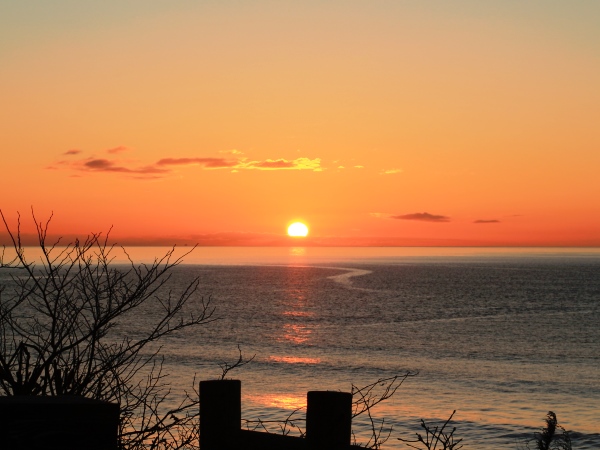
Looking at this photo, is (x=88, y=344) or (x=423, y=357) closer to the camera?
(x=88, y=344)

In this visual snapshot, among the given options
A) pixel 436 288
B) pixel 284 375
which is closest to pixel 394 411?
pixel 284 375

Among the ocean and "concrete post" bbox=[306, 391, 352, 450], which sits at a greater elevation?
"concrete post" bbox=[306, 391, 352, 450]

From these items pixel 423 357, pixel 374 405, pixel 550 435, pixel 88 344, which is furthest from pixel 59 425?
pixel 423 357

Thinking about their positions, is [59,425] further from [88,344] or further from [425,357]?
[425,357]

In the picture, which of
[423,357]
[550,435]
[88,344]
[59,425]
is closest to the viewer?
[59,425]

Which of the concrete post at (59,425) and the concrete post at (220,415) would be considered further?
the concrete post at (220,415)

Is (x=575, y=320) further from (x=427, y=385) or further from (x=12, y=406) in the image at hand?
(x=12, y=406)

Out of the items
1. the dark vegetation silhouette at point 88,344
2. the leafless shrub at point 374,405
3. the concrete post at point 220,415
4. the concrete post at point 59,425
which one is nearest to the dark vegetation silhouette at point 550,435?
the leafless shrub at point 374,405

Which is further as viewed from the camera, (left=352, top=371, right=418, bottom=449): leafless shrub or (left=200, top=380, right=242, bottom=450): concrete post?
(left=352, top=371, right=418, bottom=449): leafless shrub

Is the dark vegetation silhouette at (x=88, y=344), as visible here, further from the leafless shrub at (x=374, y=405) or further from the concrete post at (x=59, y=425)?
the leafless shrub at (x=374, y=405)

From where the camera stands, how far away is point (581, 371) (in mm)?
43875

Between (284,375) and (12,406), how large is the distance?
127ft

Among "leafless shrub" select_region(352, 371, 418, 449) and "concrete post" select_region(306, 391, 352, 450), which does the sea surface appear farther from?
"concrete post" select_region(306, 391, 352, 450)

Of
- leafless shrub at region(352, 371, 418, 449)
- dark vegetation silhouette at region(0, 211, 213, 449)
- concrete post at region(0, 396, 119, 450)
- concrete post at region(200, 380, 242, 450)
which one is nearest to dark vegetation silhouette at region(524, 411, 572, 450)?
leafless shrub at region(352, 371, 418, 449)
